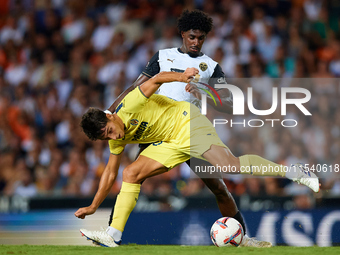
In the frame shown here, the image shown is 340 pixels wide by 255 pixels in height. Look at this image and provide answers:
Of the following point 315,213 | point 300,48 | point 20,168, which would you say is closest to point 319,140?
point 315,213

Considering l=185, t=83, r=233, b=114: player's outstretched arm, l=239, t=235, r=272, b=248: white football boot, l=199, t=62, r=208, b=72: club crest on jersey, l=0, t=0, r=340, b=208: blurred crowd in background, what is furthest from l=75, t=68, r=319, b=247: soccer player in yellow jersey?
l=0, t=0, r=340, b=208: blurred crowd in background

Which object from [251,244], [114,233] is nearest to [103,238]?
[114,233]

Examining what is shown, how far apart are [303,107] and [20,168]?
15.2ft

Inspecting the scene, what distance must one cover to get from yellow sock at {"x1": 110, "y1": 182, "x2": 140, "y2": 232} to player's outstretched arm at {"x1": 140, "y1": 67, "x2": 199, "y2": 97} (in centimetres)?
95

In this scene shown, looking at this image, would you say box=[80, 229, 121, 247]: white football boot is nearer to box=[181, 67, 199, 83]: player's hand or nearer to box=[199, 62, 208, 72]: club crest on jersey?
box=[181, 67, 199, 83]: player's hand

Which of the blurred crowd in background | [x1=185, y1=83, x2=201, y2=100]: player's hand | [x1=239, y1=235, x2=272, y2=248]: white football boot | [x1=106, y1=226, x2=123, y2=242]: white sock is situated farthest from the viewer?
the blurred crowd in background

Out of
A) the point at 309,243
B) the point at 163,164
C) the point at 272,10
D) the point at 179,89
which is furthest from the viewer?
the point at 272,10

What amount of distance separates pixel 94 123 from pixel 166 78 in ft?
2.55

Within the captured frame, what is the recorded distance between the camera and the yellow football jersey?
4.66m

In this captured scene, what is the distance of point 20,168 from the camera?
8016 mm

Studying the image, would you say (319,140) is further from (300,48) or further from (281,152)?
(300,48)

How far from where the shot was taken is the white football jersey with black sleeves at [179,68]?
5172 millimetres

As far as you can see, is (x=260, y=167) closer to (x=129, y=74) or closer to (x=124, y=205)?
(x=124, y=205)

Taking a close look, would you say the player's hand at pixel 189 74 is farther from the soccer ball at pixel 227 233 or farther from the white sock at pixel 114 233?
the white sock at pixel 114 233
